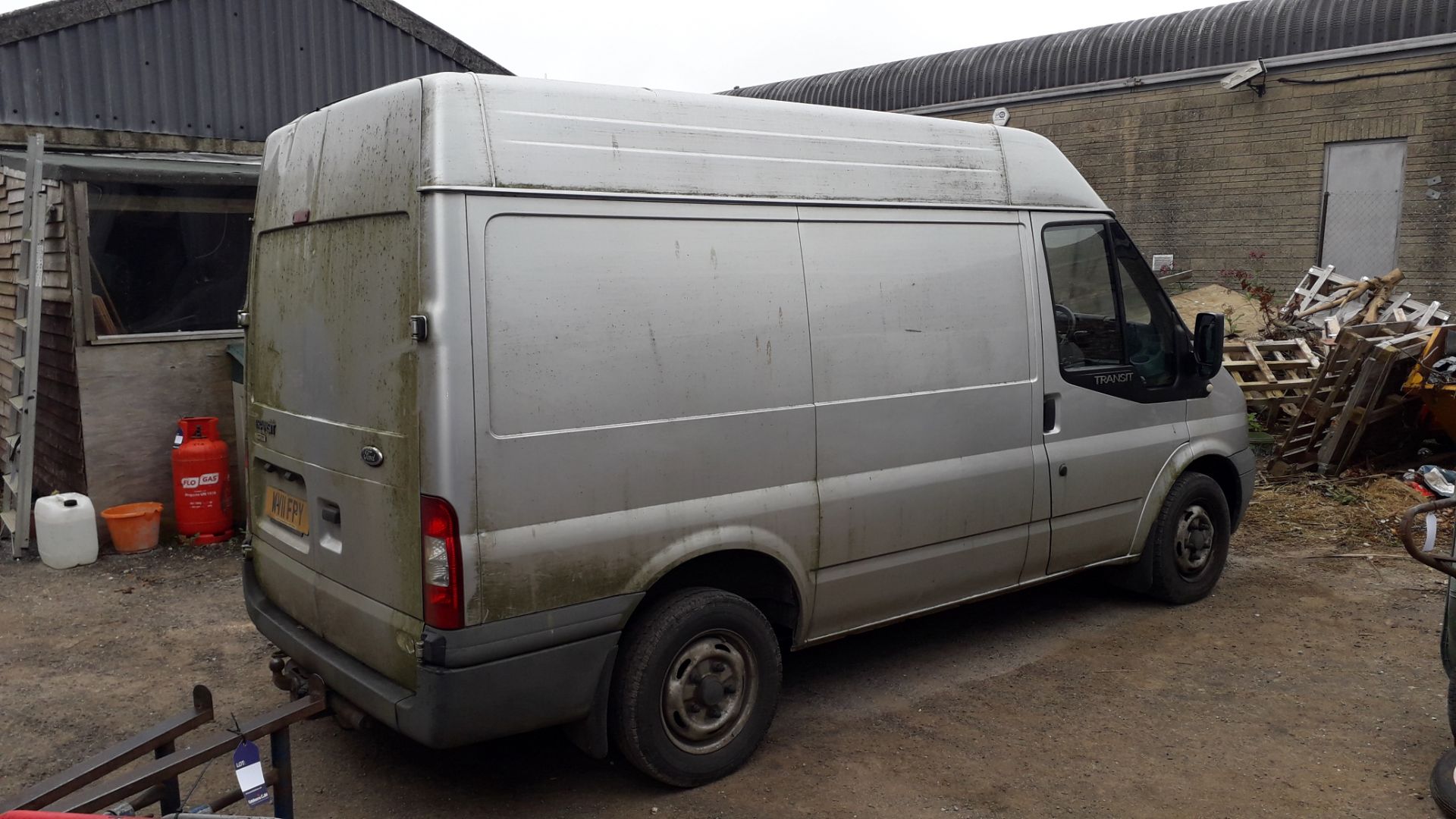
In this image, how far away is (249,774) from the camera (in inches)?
115

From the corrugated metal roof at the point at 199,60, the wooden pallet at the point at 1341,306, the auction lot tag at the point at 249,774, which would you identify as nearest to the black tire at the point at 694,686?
the auction lot tag at the point at 249,774

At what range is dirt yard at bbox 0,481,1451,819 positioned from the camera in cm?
375

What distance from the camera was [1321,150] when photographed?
47.3 feet

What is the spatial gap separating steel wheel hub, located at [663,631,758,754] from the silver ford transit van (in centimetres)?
1

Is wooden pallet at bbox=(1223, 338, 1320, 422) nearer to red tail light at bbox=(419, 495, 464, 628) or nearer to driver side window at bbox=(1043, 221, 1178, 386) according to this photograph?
driver side window at bbox=(1043, 221, 1178, 386)

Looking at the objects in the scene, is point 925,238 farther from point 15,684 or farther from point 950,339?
point 15,684

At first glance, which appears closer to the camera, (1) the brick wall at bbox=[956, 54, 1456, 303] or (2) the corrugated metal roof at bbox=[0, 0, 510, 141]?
(2) the corrugated metal roof at bbox=[0, 0, 510, 141]

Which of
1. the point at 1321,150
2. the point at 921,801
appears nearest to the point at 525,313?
the point at 921,801

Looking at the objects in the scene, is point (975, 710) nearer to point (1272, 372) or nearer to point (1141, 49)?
point (1272, 372)

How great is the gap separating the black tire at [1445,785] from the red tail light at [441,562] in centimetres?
322

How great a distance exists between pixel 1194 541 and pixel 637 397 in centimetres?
356

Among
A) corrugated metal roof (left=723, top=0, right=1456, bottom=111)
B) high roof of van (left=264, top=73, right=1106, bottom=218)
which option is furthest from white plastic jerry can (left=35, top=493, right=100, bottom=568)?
corrugated metal roof (left=723, top=0, right=1456, bottom=111)

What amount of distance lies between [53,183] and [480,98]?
539cm

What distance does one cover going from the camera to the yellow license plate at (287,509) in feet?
12.4
